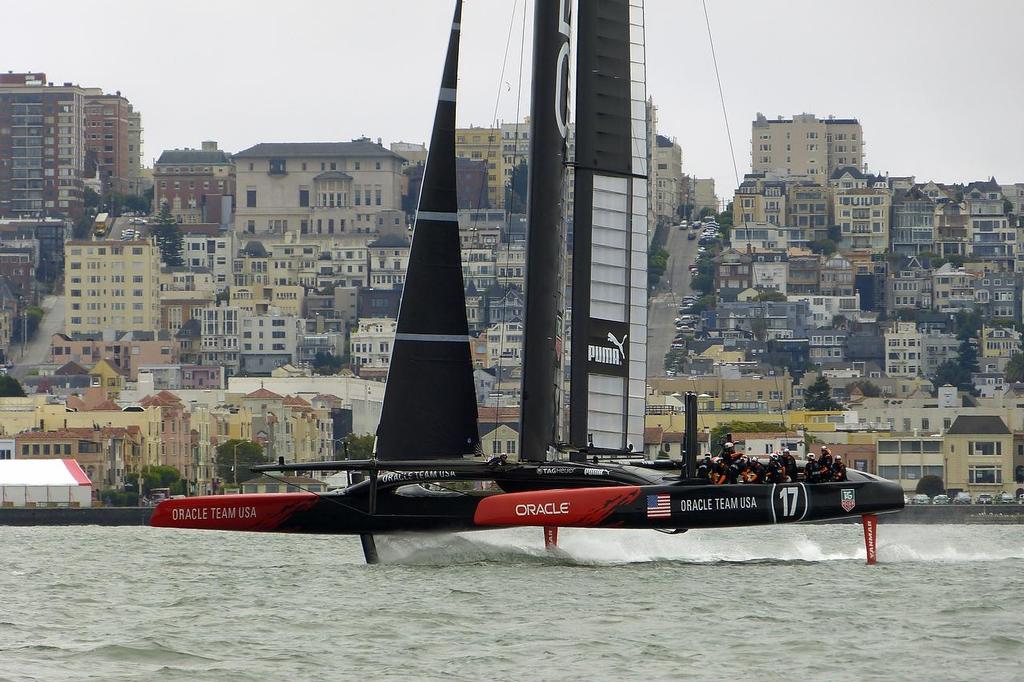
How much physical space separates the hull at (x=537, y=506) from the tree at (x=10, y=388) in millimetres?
84586

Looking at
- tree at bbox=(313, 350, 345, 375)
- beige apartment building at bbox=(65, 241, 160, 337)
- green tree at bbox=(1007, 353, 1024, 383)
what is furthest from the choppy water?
beige apartment building at bbox=(65, 241, 160, 337)

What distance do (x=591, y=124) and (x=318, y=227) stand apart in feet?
450

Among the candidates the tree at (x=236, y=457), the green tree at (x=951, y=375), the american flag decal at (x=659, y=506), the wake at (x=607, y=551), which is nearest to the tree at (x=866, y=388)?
the green tree at (x=951, y=375)

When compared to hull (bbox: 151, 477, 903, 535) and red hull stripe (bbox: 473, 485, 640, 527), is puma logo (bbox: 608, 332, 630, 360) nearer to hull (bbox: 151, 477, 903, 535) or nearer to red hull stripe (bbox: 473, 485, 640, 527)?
hull (bbox: 151, 477, 903, 535)

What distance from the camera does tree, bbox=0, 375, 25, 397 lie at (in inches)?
3964

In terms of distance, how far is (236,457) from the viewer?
2886 inches

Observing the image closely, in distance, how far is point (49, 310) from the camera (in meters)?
140

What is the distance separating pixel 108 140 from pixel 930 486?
348 feet

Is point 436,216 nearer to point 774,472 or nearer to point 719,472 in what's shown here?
point 719,472

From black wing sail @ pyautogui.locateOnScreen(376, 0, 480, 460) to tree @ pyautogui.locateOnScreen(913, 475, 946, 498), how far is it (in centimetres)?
5443

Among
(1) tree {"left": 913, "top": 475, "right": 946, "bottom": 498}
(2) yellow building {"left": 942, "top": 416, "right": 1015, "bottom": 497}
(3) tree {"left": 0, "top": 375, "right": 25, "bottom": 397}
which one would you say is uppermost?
(3) tree {"left": 0, "top": 375, "right": 25, "bottom": 397}

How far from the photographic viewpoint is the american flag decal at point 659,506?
675 inches

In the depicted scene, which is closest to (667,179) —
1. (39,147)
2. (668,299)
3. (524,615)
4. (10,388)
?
(668,299)

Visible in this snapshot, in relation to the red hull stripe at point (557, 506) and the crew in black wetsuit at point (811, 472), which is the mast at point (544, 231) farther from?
the crew in black wetsuit at point (811, 472)
